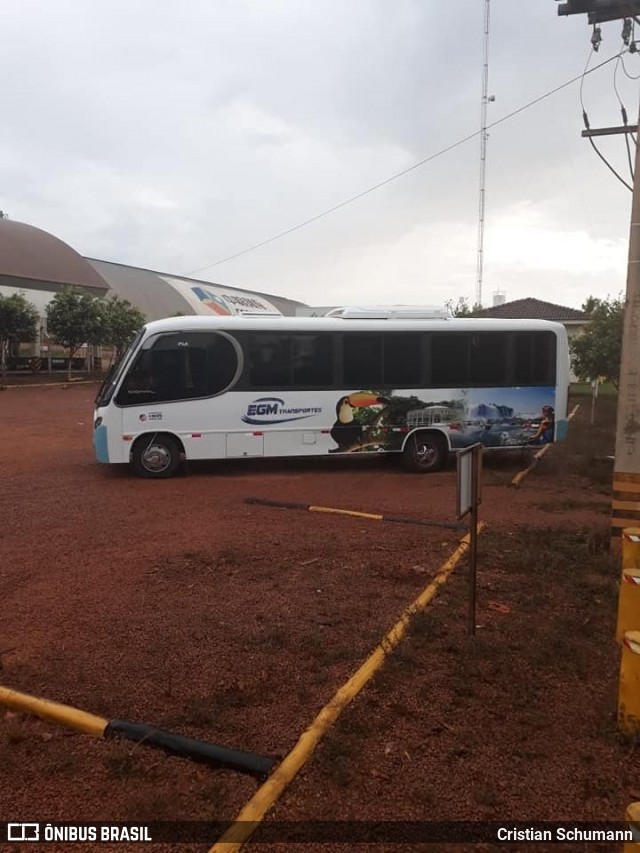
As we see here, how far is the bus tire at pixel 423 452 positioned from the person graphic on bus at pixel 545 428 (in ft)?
5.38

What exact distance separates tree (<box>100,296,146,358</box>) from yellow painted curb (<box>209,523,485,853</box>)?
29.4 metres

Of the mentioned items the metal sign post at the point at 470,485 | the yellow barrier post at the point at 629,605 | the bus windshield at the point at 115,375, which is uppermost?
the bus windshield at the point at 115,375

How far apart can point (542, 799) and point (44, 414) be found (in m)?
20.1

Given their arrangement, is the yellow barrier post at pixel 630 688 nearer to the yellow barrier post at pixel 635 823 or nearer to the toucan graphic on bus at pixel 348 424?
the yellow barrier post at pixel 635 823

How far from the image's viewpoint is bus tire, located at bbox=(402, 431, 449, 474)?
1067cm

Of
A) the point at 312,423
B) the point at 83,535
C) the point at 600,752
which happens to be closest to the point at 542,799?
the point at 600,752

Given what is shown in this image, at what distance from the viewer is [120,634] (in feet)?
14.1

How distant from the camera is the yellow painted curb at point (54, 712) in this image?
3184 millimetres

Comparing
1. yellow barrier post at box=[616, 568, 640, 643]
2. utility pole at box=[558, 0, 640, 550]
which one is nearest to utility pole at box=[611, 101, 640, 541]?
utility pole at box=[558, 0, 640, 550]

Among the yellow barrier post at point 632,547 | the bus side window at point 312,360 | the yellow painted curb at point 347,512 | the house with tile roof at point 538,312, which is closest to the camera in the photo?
the yellow barrier post at point 632,547

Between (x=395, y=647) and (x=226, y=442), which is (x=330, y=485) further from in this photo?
(x=395, y=647)

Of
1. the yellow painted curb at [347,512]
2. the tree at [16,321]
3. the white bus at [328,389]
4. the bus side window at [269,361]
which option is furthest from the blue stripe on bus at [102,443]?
the tree at [16,321]

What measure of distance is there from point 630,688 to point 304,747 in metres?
1.64

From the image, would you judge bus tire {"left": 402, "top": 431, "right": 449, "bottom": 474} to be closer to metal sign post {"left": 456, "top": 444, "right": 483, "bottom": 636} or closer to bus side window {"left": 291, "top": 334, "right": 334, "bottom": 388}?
bus side window {"left": 291, "top": 334, "right": 334, "bottom": 388}
